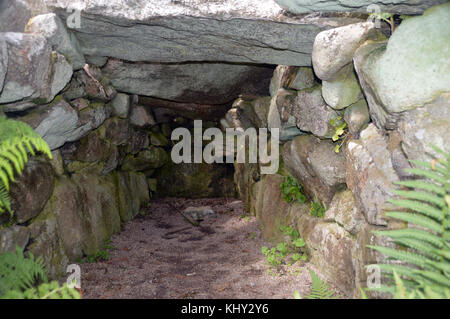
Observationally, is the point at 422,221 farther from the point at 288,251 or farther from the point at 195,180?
the point at 195,180

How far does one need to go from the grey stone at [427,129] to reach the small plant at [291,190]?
268 cm

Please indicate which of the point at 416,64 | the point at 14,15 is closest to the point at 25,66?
the point at 14,15

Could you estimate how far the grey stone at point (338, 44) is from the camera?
3504 millimetres

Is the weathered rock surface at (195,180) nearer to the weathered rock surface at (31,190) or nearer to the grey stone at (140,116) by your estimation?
the grey stone at (140,116)

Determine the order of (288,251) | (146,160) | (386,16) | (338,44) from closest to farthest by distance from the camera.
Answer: (386,16) → (338,44) → (288,251) → (146,160)

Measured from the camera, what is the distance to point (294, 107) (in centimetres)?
518

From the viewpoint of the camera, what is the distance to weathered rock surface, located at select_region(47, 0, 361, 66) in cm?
364

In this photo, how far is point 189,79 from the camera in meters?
6.87

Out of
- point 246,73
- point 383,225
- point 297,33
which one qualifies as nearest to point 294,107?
point 297,33

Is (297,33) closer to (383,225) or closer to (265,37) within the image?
(265,37)

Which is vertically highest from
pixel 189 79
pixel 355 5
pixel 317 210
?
pixel 189 79

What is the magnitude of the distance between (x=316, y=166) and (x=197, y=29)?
2.30 meters

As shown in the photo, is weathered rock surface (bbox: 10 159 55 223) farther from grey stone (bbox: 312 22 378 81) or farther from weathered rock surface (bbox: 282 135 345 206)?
grey stone (bbox: 312 22 378 81)

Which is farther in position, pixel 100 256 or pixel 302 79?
pixel 100 256
